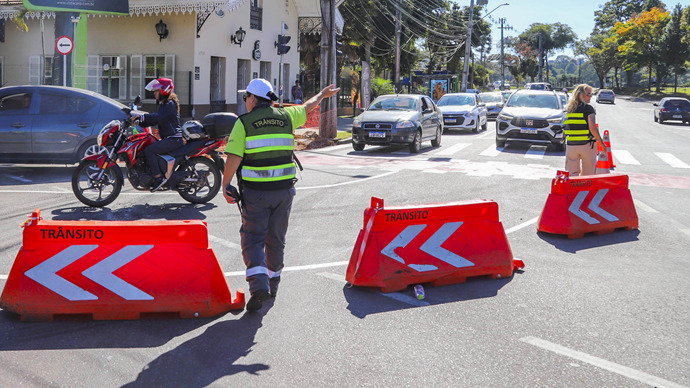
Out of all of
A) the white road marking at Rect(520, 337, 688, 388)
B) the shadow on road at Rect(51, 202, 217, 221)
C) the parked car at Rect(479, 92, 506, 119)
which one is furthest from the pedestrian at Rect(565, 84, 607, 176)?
the parked car at Rect(479, 92, 506, 119)

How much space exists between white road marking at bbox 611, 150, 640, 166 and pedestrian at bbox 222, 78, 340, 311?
13609 mm

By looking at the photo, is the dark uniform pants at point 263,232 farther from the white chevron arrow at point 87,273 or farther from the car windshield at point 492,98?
the car windshield at point 492,98

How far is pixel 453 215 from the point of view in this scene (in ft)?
20.7

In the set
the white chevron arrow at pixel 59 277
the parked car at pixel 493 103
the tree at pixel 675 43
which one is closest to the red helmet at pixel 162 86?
the white chevron arrow at pixel 59 277

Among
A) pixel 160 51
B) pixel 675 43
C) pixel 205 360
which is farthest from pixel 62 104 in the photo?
pixel 675 43

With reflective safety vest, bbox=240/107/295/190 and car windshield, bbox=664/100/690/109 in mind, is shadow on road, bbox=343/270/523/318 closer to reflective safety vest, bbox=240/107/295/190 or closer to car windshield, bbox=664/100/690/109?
reflective safety vest, bbox=240/107/295/190

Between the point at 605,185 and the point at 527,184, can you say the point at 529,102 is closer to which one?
the point at 527,184

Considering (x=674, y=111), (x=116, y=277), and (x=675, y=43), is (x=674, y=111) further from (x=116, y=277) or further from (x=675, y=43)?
(x=675, y=43)

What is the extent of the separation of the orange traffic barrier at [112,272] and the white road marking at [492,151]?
46.0 ft

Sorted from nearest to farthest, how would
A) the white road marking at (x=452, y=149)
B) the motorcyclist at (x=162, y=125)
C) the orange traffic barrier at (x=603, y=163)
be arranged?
the motorcyclist at (x=162, y=125) < the orange traffic barrier at (x=603, y=163) < the white road marking at (x=452, y=149)

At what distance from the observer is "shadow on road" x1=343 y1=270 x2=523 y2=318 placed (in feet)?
18.3

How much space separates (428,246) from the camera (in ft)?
20.3

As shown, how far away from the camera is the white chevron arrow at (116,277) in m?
5.09

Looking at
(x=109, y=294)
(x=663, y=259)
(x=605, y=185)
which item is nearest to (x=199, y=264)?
(x=109, y=294)
